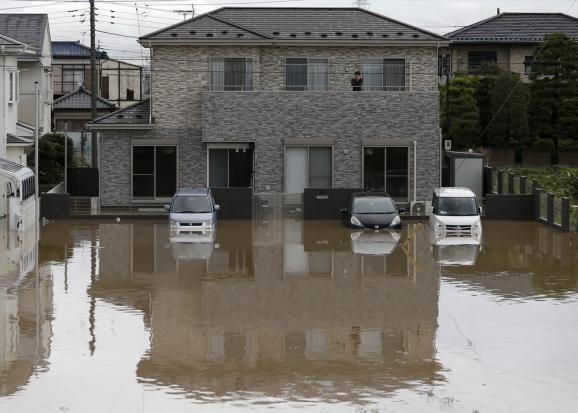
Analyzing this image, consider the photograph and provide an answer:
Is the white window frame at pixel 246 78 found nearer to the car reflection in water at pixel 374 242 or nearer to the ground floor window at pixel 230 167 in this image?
the ground floor window at pixel 230 167

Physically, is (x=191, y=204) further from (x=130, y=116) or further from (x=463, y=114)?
(x=463, y=114)

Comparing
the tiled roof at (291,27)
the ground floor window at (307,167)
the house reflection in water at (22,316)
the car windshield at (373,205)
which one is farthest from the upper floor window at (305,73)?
the house reflection in water at (22,316)

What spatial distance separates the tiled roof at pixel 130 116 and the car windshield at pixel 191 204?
373 inches

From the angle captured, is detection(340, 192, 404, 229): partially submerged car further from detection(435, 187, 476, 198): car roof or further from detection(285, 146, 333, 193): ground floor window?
detection(285, 146, 333, 193): ground floor window

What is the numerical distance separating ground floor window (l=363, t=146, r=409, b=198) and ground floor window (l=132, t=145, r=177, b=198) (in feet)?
26.6

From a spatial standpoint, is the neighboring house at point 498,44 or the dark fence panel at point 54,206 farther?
the neighboring house at point 498,44

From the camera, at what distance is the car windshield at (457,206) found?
38.6m

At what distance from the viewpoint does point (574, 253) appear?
3403 centimetres

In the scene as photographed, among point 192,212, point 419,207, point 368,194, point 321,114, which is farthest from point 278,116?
point 192,212

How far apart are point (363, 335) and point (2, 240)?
1860cm

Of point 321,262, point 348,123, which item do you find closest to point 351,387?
point 321,262

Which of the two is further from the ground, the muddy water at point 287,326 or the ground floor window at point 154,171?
the ground floor window at point 154,171

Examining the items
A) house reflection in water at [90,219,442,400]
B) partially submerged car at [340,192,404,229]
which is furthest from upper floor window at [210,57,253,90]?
house reflection in water at [90,219,442,400]

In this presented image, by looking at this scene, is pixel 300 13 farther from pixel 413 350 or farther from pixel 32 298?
pixel 413 350
